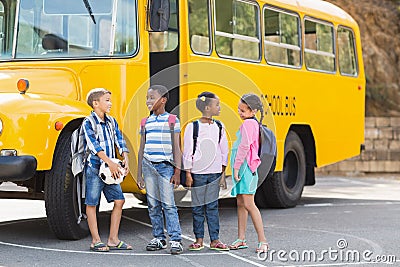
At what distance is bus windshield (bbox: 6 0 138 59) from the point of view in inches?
386

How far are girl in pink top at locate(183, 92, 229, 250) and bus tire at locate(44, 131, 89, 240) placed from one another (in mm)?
1164

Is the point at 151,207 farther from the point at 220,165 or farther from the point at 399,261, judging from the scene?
the point at 399,261

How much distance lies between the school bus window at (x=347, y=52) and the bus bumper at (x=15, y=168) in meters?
7.33

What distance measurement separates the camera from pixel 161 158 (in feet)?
28.0

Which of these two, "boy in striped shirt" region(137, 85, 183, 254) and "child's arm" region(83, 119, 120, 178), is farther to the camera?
"boy in striped shirt" region(137, 85, 183, 254)

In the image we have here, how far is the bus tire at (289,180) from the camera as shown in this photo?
508 inches

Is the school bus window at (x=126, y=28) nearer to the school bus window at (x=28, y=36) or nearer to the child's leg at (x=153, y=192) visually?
the school bus window at (x=28, y=36)

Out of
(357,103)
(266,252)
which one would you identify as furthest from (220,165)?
(357,103)

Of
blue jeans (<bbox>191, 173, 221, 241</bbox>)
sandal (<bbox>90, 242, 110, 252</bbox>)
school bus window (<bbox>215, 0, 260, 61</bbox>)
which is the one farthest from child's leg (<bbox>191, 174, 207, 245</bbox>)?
school bus window (<bbox>215, 0, 260, 61</bbox>)

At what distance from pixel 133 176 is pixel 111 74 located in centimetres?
105

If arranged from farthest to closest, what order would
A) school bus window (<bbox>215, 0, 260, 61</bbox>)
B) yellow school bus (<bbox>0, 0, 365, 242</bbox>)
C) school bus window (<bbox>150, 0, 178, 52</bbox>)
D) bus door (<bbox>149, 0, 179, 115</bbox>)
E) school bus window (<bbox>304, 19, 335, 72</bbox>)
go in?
school bus window (<bbox>304, 19, 335, 72</bbox>) → school bus window (<bbox>215, 0, 260, 61</bbox>) → school bus window (<bbox>150, 0, 178, 52</bbox>) → bus door (<bbox>149, 0, 179, 115</bbox>) → yellow school bus (<bbox>0, 0, 365, 242</bbox>)

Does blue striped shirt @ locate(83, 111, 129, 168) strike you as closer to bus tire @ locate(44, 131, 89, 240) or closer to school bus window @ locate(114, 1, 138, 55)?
bus tire @ locate(44, 131, 89, 240)

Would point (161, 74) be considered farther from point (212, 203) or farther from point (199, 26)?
point (212, 203)

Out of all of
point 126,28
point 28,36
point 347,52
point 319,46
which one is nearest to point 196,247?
point 126,28
